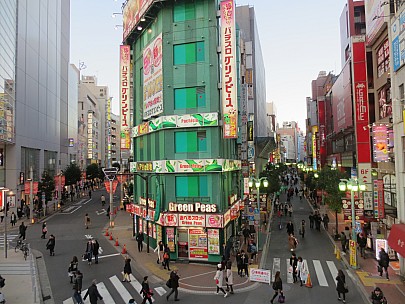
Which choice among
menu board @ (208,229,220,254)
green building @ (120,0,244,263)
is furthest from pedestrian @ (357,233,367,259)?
menu board @ (208,229,220,254)

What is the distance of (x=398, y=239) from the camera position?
62.5ft

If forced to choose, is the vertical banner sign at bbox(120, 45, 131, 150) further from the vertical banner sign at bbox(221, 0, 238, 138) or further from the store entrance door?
the store entrance door

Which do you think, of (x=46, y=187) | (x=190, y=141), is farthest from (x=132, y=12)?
(x=46, y=187)

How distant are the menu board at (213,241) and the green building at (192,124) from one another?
66mm

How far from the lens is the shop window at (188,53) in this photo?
1013 inches

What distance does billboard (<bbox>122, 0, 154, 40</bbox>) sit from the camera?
28.7m

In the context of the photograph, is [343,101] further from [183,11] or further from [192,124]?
[192,124]

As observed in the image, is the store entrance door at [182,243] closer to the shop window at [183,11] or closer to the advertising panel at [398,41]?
the shop window at [183,11]

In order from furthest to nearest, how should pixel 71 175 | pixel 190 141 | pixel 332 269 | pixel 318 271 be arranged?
pixel 71 175
pixel 190 141
pixel 332 269
pixel 318 271

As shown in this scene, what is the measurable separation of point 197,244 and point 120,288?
23.3ft

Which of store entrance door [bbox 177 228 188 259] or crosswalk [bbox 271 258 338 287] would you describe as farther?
store entrance door [bbox 177 228 188 259]

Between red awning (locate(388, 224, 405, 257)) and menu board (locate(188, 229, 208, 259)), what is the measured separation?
458 inches

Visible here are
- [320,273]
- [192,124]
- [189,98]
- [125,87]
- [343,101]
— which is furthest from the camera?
[343,101]

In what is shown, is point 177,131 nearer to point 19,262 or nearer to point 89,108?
point 19,262
